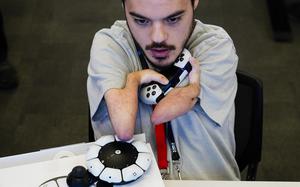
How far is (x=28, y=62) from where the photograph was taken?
2682mm

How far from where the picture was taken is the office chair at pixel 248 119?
129 centimetres

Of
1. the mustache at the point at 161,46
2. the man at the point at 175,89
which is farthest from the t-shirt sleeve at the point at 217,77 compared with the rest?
the mustache at the point at 161,46

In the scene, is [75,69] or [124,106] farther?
[75,69]

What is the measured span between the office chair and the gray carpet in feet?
2.51

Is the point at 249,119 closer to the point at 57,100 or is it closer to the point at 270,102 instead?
the point at 270,102

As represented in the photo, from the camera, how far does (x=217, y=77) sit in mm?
1169

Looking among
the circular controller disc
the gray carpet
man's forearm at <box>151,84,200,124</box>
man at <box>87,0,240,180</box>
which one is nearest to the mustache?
man at <box>87,0,240,180</box>

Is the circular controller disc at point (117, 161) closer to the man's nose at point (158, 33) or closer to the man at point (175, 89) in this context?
the man at point (175, 89)

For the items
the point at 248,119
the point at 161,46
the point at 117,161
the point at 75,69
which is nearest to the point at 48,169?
the point at 117,161

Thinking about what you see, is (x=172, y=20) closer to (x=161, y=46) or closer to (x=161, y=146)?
(x=161, y=46)

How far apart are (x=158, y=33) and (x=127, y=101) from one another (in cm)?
17

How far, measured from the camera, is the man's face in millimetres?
1062

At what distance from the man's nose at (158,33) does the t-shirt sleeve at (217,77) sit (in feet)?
0.46

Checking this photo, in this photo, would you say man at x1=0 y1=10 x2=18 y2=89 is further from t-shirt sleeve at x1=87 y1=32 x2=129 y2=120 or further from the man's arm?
the man's arm
